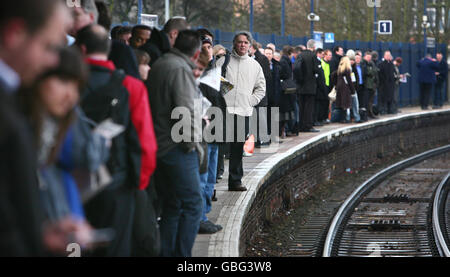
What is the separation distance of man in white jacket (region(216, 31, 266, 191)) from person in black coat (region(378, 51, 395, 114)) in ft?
46.9

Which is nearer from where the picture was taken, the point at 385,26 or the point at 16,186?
the point at 16,186

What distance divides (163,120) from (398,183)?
11.9 meters

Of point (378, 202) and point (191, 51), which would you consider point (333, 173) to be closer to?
point (378, 202)

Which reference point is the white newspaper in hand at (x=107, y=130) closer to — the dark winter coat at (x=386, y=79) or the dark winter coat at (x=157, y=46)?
the dark winter coat at (x=157, y=46)

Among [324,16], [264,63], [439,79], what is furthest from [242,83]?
[324,16]

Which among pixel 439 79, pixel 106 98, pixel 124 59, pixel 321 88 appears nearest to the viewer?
pixel 106 98

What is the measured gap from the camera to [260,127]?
14.5 meters

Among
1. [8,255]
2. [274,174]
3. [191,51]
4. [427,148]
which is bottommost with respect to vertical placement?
[427,148]

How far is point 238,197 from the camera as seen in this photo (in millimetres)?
9688

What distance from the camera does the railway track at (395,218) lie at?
10875 mm

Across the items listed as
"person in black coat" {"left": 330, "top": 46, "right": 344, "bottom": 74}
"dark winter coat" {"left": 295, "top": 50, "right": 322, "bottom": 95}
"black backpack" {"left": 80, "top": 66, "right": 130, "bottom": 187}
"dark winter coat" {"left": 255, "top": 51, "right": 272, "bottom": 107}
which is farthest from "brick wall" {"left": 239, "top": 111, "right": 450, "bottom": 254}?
"black backpack" {"left": 80, "top": 66, "right": 130, "bottom": 187}

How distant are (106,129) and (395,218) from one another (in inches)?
395

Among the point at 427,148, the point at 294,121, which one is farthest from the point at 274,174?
the point at 427,148

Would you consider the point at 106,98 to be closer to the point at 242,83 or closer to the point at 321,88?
the point at 242,83
